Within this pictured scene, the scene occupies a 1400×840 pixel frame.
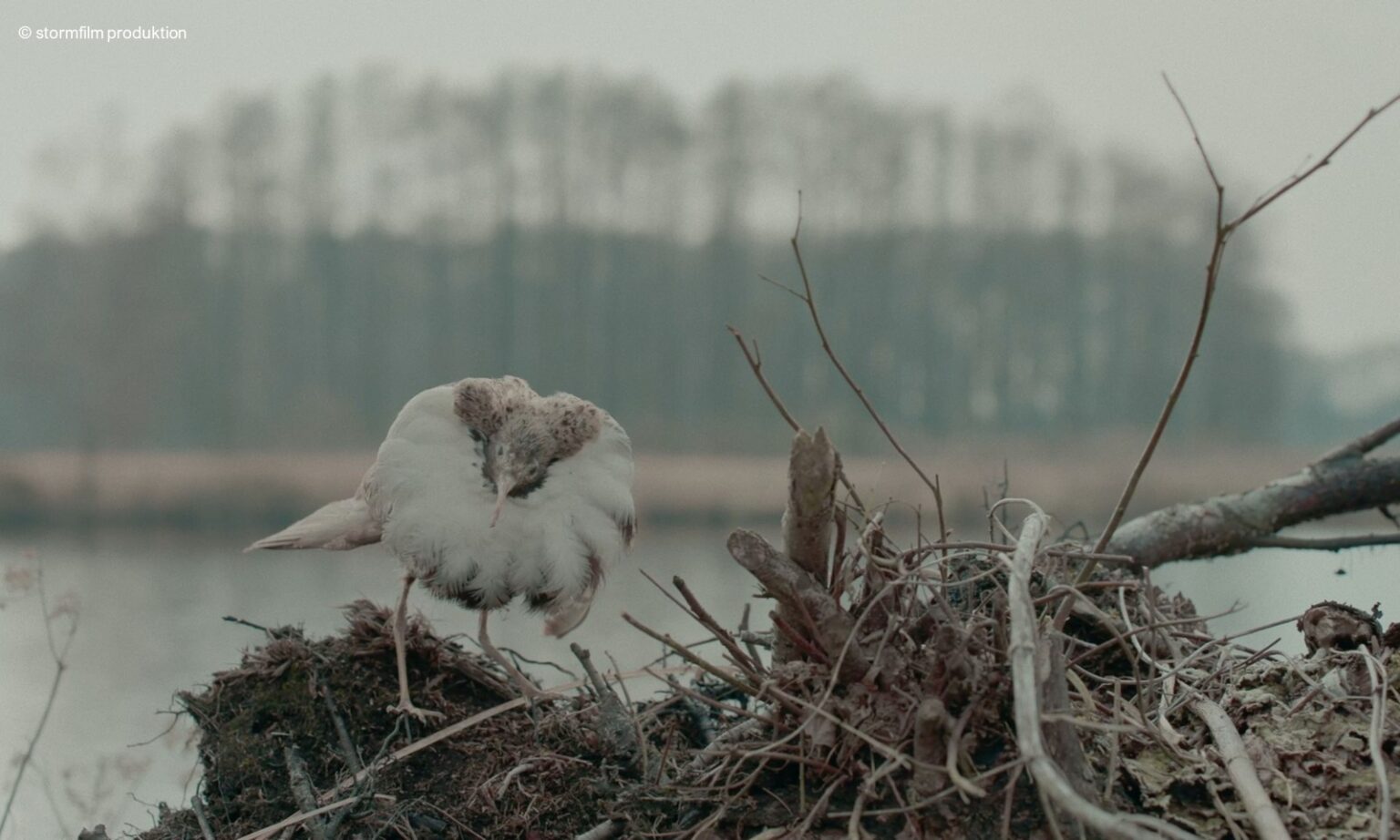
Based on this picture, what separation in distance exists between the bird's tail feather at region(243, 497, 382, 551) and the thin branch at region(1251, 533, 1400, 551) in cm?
195

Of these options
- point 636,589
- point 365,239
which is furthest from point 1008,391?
point 365,239

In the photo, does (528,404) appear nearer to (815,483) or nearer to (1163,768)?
(815,483)

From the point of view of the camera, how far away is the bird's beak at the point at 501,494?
204 centimetres

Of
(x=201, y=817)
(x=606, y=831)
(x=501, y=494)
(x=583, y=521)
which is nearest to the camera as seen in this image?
(x=606, y=831)

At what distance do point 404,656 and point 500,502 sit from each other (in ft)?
1.04

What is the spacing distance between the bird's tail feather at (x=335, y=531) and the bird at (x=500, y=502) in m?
0.08

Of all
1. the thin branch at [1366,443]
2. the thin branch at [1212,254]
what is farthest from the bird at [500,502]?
the thin branch at [1366,443]

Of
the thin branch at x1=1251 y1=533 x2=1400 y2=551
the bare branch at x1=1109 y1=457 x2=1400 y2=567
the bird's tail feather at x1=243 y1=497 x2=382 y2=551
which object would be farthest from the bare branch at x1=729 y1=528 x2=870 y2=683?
the thin branch at x1=1251 y1=533 x2=1400 y2=551

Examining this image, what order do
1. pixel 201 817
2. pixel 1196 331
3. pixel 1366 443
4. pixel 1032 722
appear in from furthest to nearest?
pixel 1366 443
pixel 201 817
pixel 1196 331
pixel 1032 722

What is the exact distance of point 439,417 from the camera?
2230 millimetres

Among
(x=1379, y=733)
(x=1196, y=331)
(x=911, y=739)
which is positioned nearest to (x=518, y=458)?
(x=911, y=739)

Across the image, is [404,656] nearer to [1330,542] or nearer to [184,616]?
[1330,542]

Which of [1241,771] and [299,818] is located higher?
[1241,771]

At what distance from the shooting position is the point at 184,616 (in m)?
6.03
